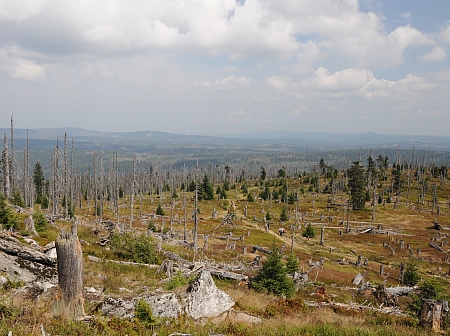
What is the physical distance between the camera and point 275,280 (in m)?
18.5

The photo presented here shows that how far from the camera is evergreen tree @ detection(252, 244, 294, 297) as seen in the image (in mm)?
18250

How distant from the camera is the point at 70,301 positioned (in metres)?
8.86

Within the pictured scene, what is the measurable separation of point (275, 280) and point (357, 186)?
7074cm

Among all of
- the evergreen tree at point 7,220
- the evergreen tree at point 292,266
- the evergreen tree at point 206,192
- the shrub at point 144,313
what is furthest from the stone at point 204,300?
the evergreen tree at point 206,192

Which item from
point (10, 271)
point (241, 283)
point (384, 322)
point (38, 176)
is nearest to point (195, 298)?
point (10, 271)

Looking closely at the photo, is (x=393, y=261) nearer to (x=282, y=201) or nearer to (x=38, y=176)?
(x=282, y=201)

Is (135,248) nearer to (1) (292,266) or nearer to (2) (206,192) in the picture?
(1) (292,266)

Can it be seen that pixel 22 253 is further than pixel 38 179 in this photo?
No

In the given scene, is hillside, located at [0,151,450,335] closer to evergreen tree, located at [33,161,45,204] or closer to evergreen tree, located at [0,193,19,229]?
evergreen tree, located at [0,193,19,229]

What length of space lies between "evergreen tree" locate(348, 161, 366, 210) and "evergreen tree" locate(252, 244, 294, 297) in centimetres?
6993

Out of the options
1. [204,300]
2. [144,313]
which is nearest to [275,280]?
[204,300]

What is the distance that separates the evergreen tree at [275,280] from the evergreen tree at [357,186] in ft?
229

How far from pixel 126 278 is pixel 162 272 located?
9.27ft

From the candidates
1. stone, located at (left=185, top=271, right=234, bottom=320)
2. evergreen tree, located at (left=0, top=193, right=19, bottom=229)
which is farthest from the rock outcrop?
evergreen tree, located at (left=0, top=193, right=19, bottom=229)
